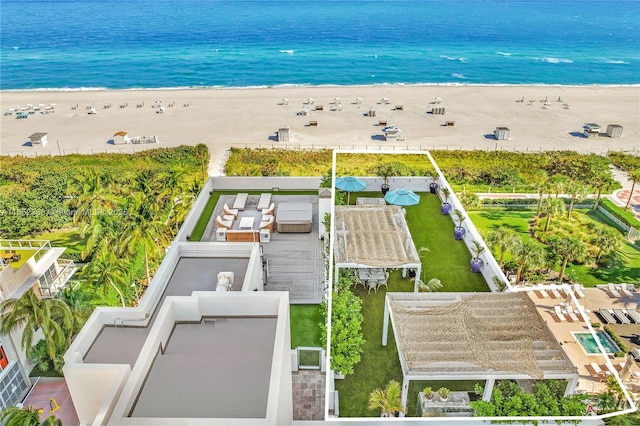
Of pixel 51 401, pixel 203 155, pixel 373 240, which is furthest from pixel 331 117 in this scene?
pixel 51 401

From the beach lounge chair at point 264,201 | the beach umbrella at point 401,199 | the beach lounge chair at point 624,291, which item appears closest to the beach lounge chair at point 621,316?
the beach lounge chair at point 624,291

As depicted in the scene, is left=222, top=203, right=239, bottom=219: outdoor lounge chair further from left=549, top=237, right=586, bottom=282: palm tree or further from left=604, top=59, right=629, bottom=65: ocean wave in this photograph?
left=604, top=59, right=629, bottom=65: ocean wave

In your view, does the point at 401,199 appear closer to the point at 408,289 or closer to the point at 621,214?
the point at 408,289

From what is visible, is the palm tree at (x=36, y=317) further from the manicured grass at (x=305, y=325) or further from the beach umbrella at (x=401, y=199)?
the beach umbrella at (x=401, y=199)

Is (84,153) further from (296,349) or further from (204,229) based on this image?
(296,349)

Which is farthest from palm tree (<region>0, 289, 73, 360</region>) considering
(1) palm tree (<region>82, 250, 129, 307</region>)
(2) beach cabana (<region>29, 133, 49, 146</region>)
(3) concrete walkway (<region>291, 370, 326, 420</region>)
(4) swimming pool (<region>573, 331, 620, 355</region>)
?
(2) beach cabana (<region>29, 133, 49, 146</region>)

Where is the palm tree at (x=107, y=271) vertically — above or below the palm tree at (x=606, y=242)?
above

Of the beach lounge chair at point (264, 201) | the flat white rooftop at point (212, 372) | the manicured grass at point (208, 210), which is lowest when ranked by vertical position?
the manicured grass at point (208, 210)

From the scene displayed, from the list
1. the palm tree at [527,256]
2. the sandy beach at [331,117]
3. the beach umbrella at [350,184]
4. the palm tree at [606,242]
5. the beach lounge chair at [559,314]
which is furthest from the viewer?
the sandy beach at [331,117]
